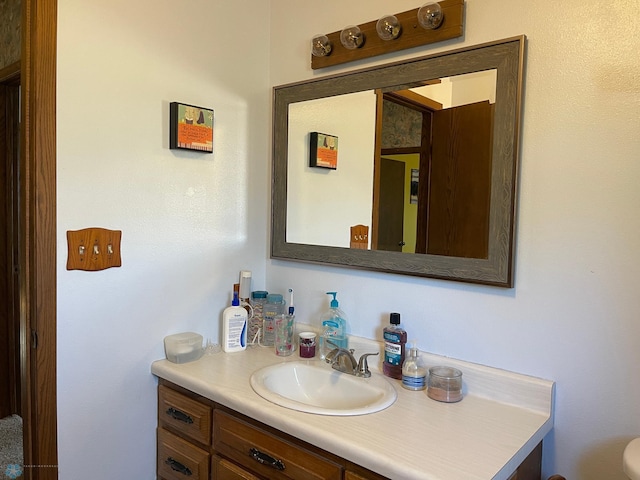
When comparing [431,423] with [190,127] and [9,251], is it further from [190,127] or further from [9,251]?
[9,251]

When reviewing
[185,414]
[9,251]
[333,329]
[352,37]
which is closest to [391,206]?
[333,329]

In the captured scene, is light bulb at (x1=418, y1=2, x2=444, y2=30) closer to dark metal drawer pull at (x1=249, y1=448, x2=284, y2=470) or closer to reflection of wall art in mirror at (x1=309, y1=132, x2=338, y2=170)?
reflection of wall art in mirror at (x1=309, y1=132, x2=338, y2=170)

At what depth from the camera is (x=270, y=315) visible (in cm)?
185

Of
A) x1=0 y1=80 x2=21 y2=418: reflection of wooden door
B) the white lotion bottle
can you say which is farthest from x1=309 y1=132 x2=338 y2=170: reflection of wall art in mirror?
x1=0 y1=80 x2=21 y2=418: reflection of wooden door

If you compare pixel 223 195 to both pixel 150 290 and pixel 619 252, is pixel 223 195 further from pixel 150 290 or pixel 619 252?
pixel 619 252

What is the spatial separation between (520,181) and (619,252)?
1.01 feet

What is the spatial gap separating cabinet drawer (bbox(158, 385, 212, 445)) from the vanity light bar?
4.15 feet

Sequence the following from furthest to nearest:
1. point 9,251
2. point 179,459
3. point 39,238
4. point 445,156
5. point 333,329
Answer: point 9,251 < point 333,329 < point 179,459 < point 445,156 < point 39,238

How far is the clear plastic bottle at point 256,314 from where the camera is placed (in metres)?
1.86

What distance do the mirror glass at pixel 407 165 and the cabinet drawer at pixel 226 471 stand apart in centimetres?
75

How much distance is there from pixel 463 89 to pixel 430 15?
245 millimetres

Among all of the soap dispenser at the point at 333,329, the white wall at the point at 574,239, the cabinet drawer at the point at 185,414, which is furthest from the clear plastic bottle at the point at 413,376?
the cabinet drawer at the point at 185,414

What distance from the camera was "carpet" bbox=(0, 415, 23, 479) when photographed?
2.16 m

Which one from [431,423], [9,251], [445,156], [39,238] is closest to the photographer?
[431,423]
